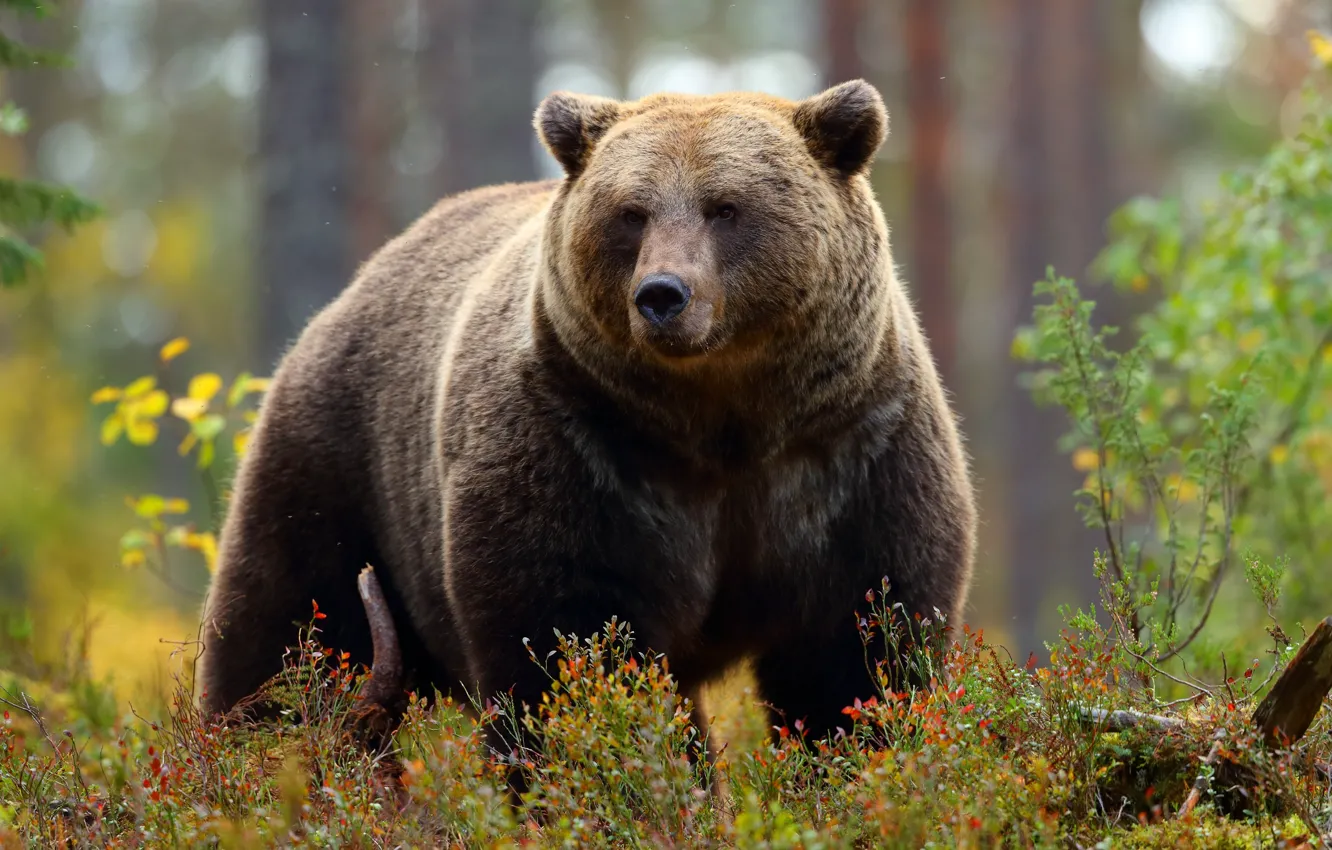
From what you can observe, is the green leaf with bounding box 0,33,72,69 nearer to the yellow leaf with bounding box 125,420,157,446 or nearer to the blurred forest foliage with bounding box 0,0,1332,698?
the blurred forest foliage with bounding box 0,0,1332,698

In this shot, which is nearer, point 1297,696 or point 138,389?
point 1297,696

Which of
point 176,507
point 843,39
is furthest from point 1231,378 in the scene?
point 843,39

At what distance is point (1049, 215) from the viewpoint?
21812 millimetres

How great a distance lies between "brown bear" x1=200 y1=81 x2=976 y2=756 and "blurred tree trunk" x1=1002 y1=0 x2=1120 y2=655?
→ 15317 mm

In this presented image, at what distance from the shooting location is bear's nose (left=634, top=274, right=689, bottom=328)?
4844mm

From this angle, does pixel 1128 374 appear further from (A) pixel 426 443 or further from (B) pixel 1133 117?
(B) pixel 1133 117

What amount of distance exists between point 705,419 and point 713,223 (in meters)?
0.66

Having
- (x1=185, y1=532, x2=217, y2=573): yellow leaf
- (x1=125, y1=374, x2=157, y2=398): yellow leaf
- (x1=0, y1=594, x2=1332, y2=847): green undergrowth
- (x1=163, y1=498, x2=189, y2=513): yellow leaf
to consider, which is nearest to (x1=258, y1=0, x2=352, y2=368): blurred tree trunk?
(x1=185, y1=532, x2=217, y2=573): yellow leaf

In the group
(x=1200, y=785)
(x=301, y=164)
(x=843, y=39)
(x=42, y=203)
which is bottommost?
(x=1200, y=785)

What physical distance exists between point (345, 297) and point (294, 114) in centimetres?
740

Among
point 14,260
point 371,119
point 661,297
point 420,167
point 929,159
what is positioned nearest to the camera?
point 661,297

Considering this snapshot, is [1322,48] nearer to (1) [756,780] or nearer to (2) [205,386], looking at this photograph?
(1) [756,780]

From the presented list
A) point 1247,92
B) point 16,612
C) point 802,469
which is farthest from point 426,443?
point 1247,92

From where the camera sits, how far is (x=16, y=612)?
29.4 feet
